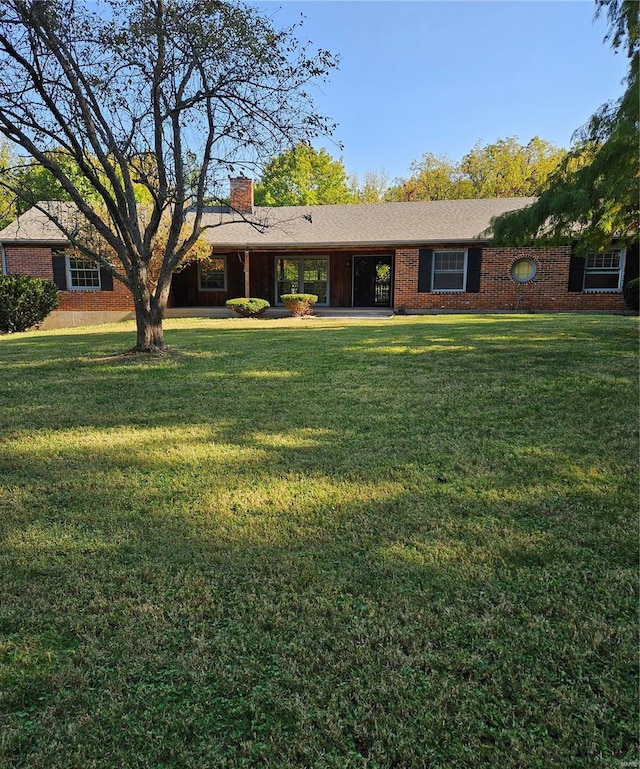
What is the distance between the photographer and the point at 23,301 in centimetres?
1313

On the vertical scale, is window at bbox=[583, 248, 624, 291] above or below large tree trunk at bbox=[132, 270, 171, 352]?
above

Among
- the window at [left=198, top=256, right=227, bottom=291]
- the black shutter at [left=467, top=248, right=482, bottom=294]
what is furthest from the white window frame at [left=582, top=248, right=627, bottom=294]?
the window at [left=198, top=256, right=227, bottom=291]

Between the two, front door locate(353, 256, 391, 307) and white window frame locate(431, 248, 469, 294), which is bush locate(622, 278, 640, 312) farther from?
front door locate(353, 256, 391, 307)

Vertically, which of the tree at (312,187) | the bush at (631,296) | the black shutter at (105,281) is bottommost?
the bush at (631,296)

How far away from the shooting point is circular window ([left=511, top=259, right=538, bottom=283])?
15.6 m

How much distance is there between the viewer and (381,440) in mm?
3861

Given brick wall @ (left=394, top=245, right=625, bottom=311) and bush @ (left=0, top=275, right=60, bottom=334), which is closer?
bush @ (left=0, top=275, right=60, bottom=334)

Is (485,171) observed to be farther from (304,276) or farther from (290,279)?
(290,279)

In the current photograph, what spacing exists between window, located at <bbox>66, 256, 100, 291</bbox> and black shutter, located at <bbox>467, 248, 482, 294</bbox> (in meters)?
12.0

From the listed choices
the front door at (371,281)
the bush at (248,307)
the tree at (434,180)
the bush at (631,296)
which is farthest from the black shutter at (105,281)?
the tree at (434,180)

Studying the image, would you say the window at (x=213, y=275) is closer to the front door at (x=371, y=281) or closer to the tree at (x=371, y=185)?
the front door at (x=371, y=281)

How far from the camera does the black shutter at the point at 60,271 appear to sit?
671 inches

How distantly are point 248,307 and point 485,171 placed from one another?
87.0 ft

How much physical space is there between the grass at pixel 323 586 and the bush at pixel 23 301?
970cm
